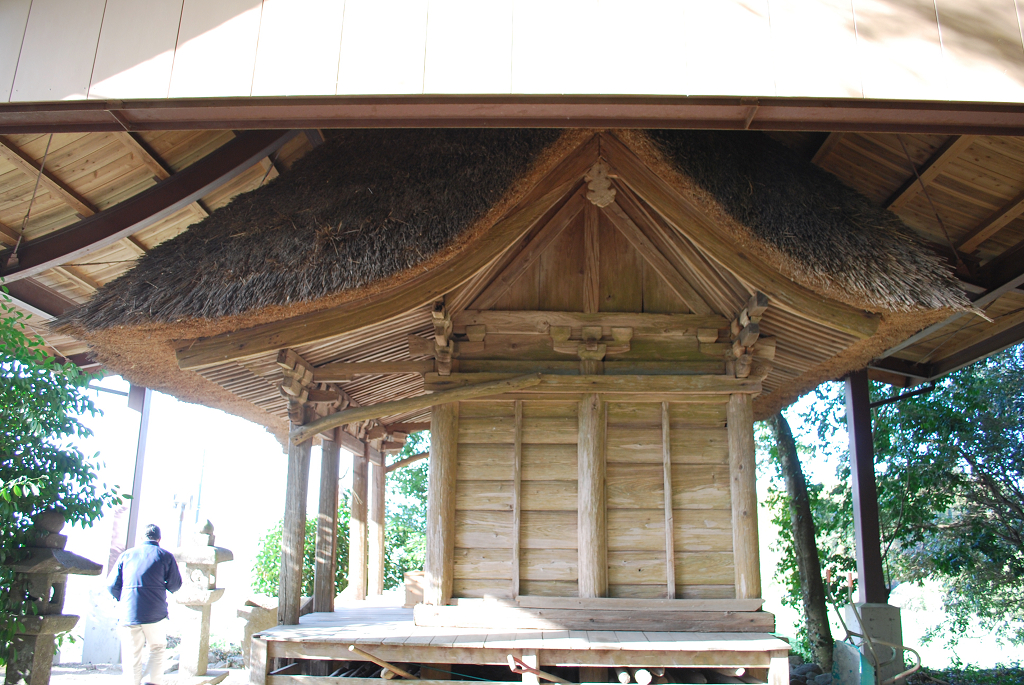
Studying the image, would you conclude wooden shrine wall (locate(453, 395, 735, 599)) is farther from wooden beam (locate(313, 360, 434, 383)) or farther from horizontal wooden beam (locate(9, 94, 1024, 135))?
horizontal wooden beam (locate(9, 94, 1024, 135))

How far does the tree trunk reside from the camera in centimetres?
966

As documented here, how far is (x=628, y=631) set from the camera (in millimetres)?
5129

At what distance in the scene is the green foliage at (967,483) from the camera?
922 centimetres

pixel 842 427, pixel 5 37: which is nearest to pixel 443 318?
pixel 5 37

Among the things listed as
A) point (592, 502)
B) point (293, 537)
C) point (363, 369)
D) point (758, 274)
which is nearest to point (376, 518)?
point (293, 537)

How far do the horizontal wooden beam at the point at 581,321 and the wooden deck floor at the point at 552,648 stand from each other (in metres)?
2.43

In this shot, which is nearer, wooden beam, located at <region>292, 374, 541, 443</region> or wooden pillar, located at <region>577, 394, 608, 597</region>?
wooden pillar, located at <region>577, 394, 608, 597</region>

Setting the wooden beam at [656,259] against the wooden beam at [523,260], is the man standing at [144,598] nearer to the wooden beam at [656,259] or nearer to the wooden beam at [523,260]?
the wooden beam at [523,260]

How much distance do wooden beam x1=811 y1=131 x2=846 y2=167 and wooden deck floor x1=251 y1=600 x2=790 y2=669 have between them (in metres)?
4.04

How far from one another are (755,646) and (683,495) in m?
1.24

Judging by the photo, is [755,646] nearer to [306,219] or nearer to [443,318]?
[443,318]

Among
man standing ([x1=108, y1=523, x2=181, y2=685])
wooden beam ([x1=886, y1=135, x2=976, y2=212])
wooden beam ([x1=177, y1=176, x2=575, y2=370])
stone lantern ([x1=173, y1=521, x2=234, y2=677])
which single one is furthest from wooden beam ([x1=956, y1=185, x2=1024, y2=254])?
man standing ([x1=108, y1=523, x2=181, y2=685])

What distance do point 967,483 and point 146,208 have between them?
1052cm

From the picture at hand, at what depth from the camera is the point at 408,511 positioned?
16.0 meters
